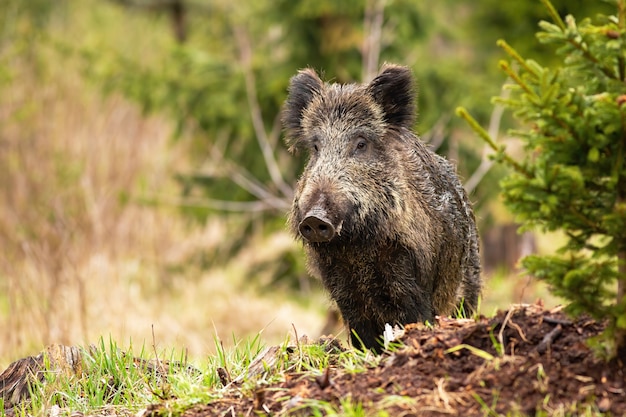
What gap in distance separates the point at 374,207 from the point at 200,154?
8.69 m

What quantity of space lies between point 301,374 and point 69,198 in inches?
359

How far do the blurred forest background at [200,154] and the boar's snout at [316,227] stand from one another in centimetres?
496

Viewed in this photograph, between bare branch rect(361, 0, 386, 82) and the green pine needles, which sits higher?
bare branch rect(361, 0, 386, 82)

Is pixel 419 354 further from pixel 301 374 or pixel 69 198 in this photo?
pixel 69 198

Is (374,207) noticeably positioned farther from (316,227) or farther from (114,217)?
(114,217)

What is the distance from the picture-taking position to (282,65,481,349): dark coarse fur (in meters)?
5.58

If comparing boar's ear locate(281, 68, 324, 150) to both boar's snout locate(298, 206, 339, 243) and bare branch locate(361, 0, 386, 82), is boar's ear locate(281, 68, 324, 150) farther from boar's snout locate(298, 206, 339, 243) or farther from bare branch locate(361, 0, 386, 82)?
bare branch locate(361, 0, 386, 82)

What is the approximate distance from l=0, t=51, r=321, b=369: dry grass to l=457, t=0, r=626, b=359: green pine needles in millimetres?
7727

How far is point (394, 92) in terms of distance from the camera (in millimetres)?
6266

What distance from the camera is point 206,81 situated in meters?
11.8

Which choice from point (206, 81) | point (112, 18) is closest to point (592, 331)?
point (206, 81)

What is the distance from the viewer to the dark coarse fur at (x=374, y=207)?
5.58 m

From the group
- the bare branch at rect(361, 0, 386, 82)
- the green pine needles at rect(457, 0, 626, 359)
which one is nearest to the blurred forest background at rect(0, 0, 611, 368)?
A: the bare branch at rect(361, 0, 386, 82)

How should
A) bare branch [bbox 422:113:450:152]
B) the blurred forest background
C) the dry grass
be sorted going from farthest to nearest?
1. the dry grass
2. the blurred forest background
3. bare branch [bbox 422:113:450:152]
